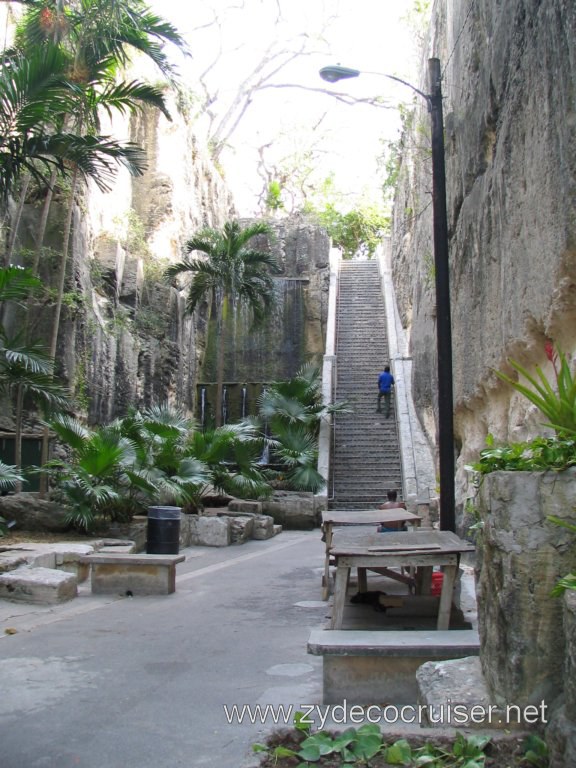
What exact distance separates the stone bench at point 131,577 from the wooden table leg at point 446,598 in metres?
3.99

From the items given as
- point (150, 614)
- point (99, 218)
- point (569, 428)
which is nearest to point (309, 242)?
point (99, 218)

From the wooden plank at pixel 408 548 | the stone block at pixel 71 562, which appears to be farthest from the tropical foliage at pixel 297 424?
the wooden plank at pixel 408 548

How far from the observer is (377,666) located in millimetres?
4270

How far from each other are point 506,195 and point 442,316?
138 centimetres

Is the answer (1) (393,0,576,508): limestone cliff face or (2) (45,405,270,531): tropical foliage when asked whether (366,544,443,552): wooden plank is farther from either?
(2) (45,405,270,531): tropical foliage

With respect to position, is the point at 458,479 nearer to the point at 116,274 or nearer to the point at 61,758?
the point at 61,758

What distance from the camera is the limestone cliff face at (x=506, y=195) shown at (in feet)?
18.0

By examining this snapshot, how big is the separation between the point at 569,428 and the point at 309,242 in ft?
90.9

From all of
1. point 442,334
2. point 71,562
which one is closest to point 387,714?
point 442,334

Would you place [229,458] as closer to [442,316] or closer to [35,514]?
[35,514]

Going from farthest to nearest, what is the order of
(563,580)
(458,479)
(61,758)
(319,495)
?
(319,495)
(458,479)
(61,758)
(563,580)

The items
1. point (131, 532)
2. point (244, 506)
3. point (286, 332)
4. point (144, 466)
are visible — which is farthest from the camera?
point (286, 332)

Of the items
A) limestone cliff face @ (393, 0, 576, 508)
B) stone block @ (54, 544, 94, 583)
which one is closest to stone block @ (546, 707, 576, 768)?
limestone cliff face @ (393, 0, 576, 508)

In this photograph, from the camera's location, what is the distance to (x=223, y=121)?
114ft
